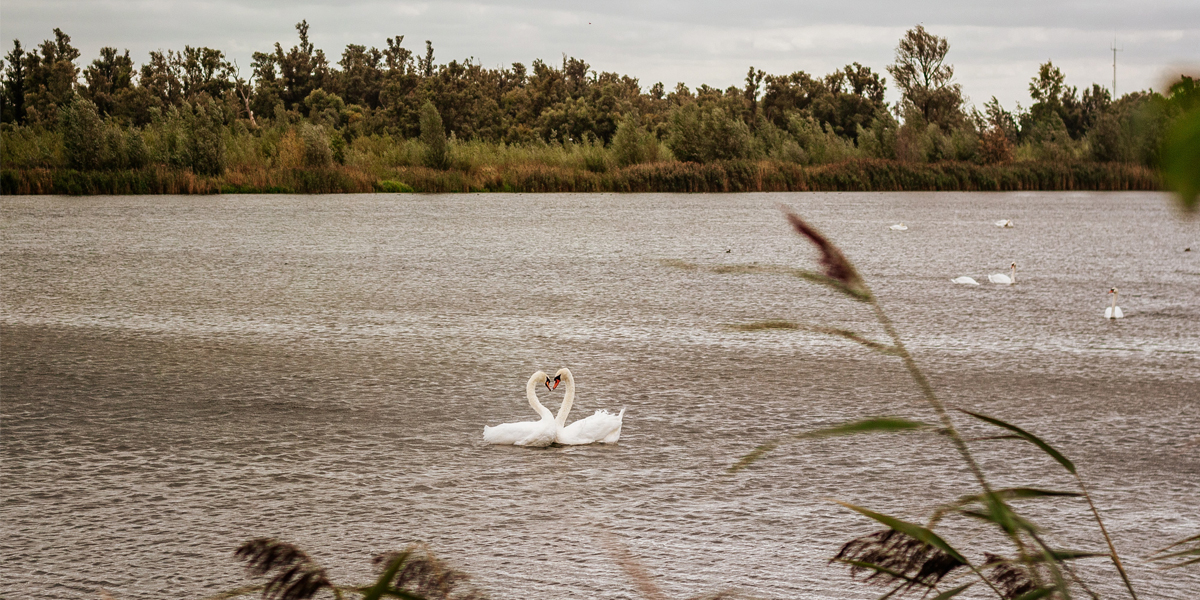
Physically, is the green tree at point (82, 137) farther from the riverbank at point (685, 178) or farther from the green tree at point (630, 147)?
the green tree at point (630, 147)

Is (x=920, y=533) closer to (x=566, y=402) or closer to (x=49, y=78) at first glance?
(x=566, y=402)

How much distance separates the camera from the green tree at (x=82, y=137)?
3959 cm

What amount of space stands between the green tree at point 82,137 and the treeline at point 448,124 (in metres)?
0.05

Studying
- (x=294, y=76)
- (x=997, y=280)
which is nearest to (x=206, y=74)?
(x=294, y=76)

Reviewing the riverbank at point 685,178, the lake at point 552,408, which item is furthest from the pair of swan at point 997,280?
the riverbank at point 685,178

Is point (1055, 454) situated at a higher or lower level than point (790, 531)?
higher

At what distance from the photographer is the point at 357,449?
5551mm

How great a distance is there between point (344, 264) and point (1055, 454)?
14100mm

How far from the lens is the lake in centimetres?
414

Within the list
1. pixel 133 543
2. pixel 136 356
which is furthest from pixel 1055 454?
pixel 136 356

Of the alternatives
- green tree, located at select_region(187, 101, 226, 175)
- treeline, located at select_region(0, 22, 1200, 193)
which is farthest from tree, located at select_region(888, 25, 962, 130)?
green tree, located at select_region(187, 101, 226, 175)

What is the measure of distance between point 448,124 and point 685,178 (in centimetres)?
2274

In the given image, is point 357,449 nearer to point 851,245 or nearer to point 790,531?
point 790,531

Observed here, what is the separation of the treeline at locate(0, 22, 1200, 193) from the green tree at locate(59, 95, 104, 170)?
2.0 inches
